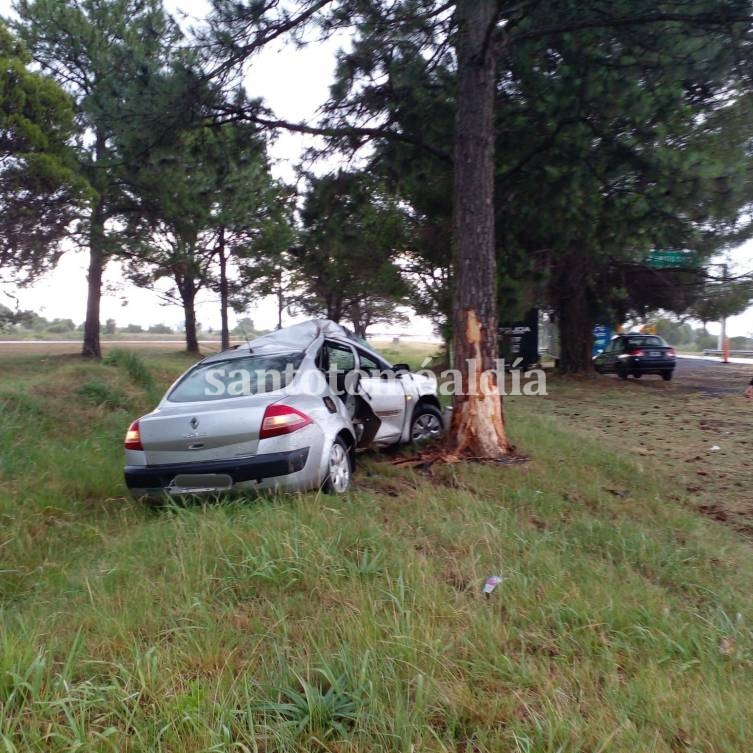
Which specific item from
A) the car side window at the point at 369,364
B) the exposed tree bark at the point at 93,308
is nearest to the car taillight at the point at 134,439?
the car side window at the point at 369,364

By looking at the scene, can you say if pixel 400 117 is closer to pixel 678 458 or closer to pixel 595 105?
pixel 595 105

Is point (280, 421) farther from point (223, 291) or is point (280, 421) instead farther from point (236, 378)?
point (223, 291)

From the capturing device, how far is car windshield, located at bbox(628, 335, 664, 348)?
20508 millimetres

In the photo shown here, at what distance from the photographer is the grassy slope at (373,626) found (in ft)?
7.55

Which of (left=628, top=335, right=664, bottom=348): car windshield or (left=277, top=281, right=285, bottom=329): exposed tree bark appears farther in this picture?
(left=277, top=281, right=285, bottom=329): exposed tree bark

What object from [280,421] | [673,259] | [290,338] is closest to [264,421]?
[280,421]

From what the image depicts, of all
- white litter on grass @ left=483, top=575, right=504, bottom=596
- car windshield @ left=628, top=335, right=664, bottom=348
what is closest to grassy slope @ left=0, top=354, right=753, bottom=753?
white litter on grass @ left=483, top=575, right=504, bottom=596

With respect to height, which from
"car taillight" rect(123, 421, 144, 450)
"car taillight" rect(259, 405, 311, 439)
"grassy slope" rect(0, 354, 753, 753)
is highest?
"car taillight" rect(259, 405, 311, 439)

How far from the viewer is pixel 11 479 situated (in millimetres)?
5691

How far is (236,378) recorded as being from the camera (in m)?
5.67

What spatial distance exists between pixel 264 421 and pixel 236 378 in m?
1.07

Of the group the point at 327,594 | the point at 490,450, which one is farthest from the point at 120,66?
the point at 327,594

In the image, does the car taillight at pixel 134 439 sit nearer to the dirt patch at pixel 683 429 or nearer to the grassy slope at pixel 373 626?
the grassy slope at pixel 373 626

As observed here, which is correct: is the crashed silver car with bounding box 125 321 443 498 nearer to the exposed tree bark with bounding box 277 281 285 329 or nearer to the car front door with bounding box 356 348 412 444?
the car front door with bounding box 356 348 412 444
